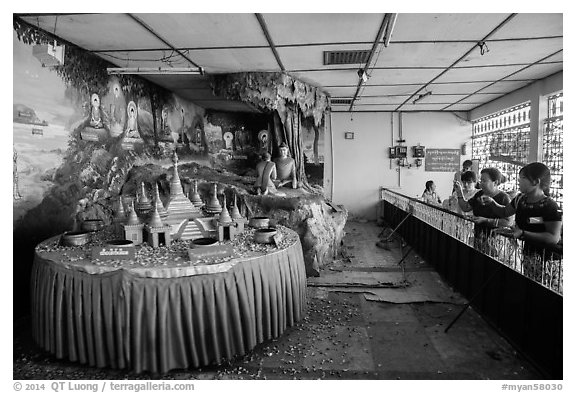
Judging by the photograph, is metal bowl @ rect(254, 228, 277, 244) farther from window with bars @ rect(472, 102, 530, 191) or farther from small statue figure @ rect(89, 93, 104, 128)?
window with bars @ rect(472, 102, 530, 191)

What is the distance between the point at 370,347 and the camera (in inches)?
133

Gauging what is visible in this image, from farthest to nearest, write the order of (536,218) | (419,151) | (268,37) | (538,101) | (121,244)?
(419,151) → (538,101) → (268,37) → (121,244) → (536,218)

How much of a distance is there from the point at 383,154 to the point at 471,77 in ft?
15.3

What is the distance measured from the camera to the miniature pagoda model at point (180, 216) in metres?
3.73

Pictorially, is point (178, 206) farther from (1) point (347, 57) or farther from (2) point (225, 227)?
(1) point (347, 57)

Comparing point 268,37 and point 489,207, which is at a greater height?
point 268,37

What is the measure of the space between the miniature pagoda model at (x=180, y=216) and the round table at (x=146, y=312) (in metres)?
0.86

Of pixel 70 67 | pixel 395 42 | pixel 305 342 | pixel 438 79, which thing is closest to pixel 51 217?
pixel 70 67

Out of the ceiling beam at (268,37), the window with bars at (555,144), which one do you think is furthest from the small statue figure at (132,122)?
the window with bars at (555,144)

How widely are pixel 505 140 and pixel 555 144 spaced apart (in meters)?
2.21

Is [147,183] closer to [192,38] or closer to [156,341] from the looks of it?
[192,38]

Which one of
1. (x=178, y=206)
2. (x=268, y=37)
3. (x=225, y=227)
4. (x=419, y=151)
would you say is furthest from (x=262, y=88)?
(x=419, y=151)

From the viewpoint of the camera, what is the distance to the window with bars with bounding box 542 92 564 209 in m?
6.43

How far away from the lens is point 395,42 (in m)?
4.62
